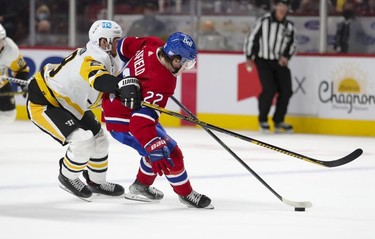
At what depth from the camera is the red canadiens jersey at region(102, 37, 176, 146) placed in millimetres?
5465

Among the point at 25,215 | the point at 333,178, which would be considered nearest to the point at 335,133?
the point at 333,178

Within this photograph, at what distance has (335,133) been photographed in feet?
33.3

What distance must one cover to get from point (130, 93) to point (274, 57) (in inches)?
203

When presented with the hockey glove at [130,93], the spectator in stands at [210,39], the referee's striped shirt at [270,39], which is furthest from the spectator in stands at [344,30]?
the hockey glove at [130,93]

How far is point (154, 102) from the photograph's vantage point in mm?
5500

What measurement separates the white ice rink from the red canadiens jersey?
16.4 inches

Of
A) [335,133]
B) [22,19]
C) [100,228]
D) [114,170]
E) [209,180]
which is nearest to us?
[100,228]

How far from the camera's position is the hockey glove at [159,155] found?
5398 mm

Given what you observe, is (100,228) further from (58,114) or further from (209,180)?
(209,180)

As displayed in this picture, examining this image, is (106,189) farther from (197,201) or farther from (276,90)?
(276,90)

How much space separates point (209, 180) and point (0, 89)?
2.57 meters

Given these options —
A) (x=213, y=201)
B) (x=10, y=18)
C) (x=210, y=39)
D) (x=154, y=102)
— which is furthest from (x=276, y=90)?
(x=154, y=102)

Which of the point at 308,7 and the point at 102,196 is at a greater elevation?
the point at 308,7

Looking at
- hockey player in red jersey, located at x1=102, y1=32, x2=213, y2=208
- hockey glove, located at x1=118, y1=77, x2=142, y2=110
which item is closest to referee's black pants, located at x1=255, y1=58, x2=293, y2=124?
hockey player in red jersey, located at x1=102, y1=32, x2=213, y2=208
